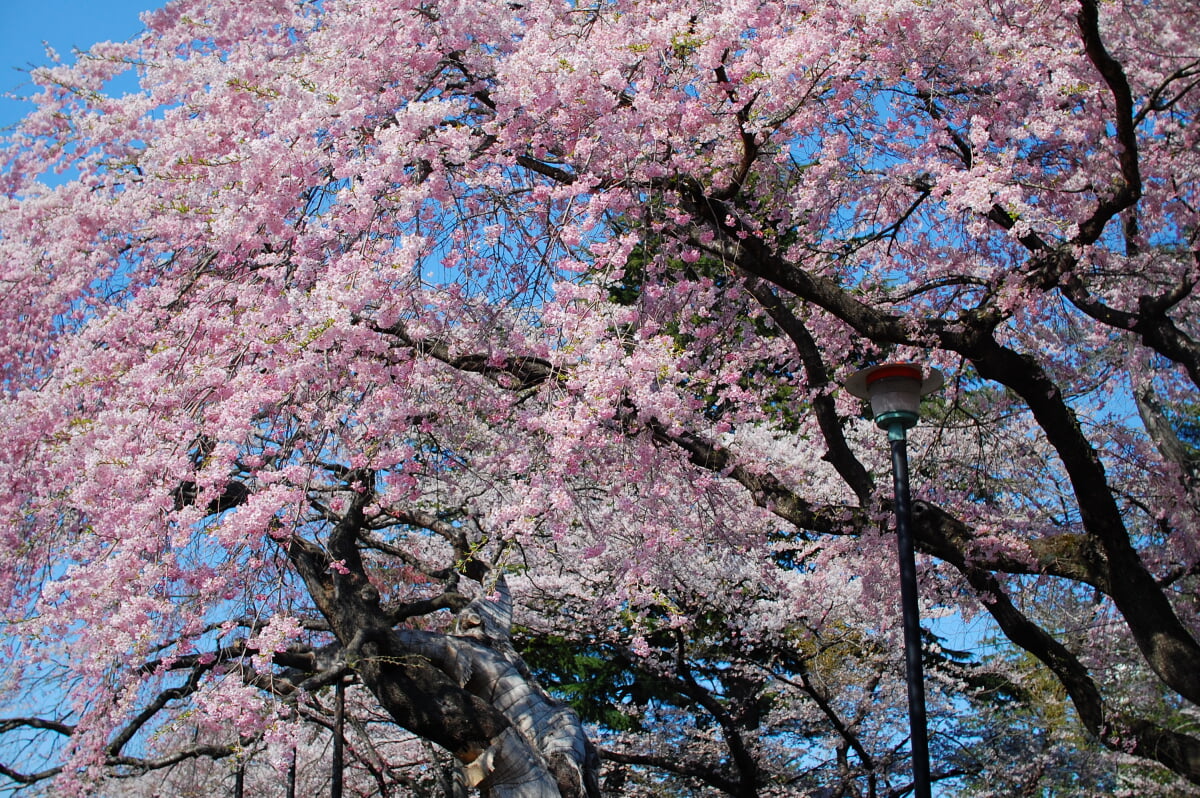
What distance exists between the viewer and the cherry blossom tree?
4840 mm

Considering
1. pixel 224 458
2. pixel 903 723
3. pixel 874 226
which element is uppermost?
pixel 874 226

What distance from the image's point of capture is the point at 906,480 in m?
5.04

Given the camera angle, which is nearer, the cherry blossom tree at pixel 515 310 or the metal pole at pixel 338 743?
the cherry blossom tree at pixel 515 310

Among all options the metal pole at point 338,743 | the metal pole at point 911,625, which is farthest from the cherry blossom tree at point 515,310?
the metal pole at point 911,625

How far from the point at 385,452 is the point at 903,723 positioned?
9.88 meters

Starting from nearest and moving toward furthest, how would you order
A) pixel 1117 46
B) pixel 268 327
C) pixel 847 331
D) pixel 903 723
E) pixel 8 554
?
pixel 268 327, pixel 8 554, pixel 1117 46, pixel 847 331, pixel 903 723

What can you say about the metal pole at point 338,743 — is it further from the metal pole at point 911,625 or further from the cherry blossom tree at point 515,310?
the metal pole at point 911,625

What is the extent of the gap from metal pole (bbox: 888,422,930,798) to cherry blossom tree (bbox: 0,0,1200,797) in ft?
3.44

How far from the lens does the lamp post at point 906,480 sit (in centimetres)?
450

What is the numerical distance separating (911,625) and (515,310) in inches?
125

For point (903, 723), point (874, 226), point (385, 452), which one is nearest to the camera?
point (385, 452)

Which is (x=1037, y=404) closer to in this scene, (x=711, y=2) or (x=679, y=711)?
(x=711, y=2)

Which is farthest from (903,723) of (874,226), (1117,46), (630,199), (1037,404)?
(630,199)

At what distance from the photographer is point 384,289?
4.76m
